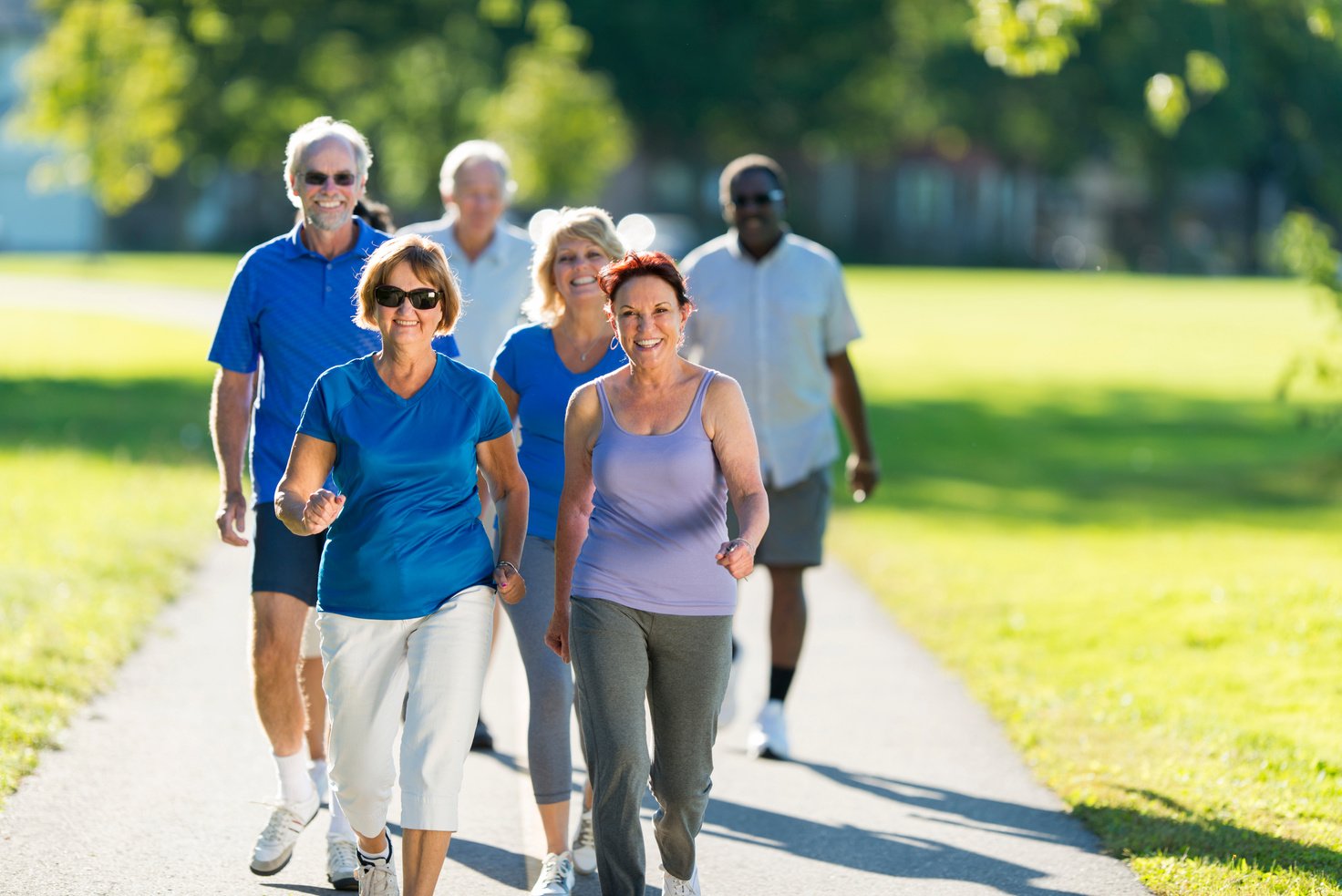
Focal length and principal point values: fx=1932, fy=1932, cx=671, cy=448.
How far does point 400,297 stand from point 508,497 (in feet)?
2.05

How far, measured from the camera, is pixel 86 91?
96.8 ft

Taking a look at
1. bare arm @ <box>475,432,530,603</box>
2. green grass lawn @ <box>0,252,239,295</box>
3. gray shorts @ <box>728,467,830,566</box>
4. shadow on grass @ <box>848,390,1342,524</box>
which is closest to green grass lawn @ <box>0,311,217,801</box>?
bare arm @ <box>475,432,530,603</box>

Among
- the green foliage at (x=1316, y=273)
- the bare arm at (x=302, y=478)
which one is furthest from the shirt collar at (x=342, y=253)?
the green foliage at (x=1316, y=273)

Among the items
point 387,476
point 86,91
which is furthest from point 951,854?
point 86,91

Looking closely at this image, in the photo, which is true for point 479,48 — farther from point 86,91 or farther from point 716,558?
point 716,558

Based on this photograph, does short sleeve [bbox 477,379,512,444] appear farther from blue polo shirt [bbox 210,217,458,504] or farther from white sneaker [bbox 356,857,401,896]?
white sneaker [bbox 356,857,401,896]

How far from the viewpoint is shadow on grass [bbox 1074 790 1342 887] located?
599 centimetres

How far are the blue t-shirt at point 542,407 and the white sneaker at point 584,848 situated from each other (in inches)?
37.4

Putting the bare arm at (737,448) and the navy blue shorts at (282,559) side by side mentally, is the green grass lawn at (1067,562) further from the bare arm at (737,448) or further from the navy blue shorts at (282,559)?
the bare arm at (737,448)

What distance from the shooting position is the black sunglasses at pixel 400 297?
4.92 metres

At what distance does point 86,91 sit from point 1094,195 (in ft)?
223

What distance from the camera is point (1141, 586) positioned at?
40.4 feet

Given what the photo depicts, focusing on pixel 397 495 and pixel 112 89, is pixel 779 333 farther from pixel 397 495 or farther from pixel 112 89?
pixel 112 89

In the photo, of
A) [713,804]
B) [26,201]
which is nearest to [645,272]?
[713,804]
